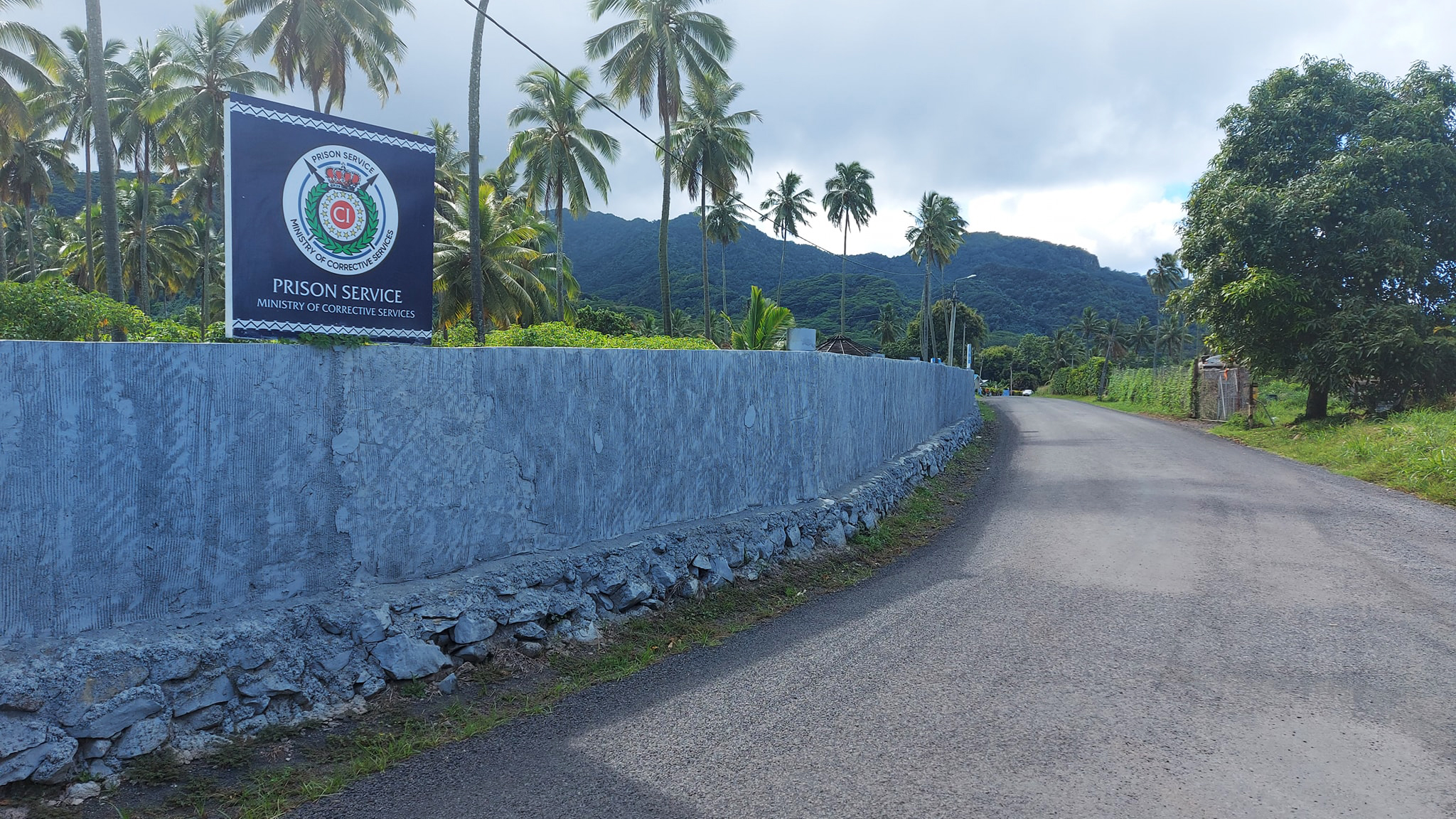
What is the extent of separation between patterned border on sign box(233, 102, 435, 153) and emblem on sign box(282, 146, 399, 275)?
0.10 m

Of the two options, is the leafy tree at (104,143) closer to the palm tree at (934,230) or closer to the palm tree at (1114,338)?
the palm tree at (934,230)

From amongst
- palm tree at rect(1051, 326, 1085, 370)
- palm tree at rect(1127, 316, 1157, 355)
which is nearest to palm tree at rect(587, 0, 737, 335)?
palm tree at rect(1051, 326, 1085, 370)

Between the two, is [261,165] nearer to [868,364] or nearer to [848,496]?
[848,496]

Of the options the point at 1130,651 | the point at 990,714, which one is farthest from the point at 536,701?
the point at 1130,651

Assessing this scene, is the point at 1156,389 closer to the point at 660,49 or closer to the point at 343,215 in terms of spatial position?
the point at 660,49

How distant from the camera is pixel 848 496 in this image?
28.2ft

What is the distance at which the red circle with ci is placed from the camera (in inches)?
184

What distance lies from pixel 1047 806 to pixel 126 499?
13.8ft

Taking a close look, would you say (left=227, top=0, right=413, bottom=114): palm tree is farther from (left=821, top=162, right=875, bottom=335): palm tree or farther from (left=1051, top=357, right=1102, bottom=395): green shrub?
(left=1051, top=357, right=1102, bottom=395): green shrub

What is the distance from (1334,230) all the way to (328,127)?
2059cm

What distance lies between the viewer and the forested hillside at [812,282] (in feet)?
357

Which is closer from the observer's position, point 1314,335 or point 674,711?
point 674,711

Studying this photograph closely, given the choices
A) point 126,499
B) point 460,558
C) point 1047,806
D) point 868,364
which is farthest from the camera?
point 868,364

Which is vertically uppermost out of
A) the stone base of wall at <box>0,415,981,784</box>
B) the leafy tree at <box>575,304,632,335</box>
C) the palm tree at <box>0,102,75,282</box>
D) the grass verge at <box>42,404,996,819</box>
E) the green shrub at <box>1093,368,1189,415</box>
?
the palm tree at <box>0,102,75,282</box>
